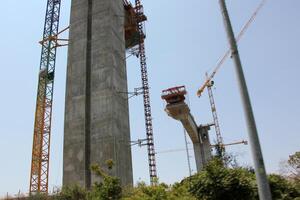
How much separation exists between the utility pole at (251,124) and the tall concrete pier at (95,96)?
3116 cm

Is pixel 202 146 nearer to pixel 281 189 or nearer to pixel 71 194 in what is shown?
pixel 71 194

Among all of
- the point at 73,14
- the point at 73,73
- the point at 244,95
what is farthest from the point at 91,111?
the point at 244,95

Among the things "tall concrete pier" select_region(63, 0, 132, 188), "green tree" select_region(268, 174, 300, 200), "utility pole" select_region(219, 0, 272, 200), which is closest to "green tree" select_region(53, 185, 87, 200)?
"tall concrete pier" select_region(63, 0, 132, 188)

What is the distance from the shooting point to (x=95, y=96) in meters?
40.4

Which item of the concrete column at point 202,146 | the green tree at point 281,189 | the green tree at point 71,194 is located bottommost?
the green tree at point 281,189

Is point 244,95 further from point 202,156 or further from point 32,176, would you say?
point 32,176

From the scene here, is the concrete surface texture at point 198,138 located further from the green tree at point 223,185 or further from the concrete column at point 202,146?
the green tree at point 223,185

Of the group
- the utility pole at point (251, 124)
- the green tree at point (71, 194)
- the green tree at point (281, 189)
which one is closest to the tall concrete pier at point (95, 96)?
the green tree at point (71, 194)

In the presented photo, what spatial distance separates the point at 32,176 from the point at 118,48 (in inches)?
922

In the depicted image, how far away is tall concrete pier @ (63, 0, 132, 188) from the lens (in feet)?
125

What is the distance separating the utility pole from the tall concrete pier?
1227 inches

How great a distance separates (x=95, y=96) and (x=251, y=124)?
1385 inches

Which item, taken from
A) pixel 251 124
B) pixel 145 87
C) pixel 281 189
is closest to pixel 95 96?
pixel 145 87

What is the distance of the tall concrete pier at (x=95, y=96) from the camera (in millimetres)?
38219
